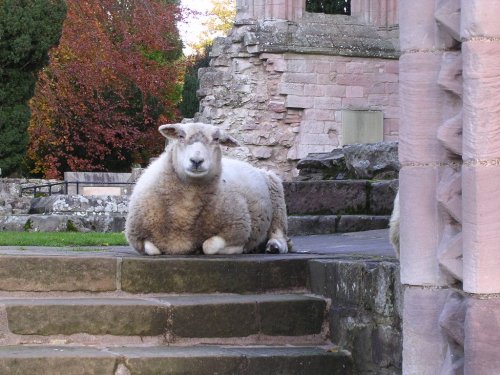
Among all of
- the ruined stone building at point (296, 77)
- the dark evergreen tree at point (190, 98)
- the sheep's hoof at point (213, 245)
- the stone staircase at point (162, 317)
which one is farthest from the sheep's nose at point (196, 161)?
the dark evergreen tree at point (190, 98)

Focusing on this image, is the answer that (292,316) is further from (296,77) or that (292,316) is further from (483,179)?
(296,77)

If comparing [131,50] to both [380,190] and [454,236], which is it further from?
[454,236]

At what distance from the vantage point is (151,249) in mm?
7750

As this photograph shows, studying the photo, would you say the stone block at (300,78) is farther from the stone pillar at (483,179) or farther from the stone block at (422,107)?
the stone pillar at (483,179)

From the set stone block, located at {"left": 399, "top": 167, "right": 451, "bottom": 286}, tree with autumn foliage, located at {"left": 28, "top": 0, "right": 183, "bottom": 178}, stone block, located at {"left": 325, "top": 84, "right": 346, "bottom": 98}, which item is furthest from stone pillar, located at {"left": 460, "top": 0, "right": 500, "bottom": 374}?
tree with autumn foliage, located at {"left": 28, "top": 0, "right": 183, "bottom": 178}

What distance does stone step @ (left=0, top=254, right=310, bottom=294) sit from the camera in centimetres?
666

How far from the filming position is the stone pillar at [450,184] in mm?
4211

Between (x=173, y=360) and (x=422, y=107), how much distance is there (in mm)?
2184

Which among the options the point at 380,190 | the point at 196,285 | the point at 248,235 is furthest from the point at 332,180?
the point at 196,285

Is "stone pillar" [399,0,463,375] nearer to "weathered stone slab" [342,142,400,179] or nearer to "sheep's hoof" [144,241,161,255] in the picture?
"sheep's hoof" [144,241,161,255]

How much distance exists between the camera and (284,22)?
20453 millimetres

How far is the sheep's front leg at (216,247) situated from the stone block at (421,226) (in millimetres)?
3322

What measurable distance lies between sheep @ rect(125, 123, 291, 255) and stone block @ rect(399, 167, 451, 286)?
3351 millimetres

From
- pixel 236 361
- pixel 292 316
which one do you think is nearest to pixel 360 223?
pixel 292 316
